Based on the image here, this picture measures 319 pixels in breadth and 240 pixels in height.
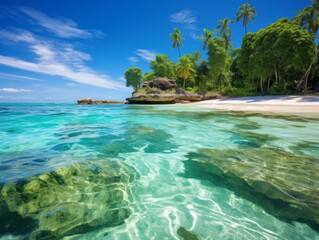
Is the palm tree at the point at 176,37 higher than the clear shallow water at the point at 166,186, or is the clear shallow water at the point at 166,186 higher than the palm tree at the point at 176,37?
the palm tree at the point at 176,37

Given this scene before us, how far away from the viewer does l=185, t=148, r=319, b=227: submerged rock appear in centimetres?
258

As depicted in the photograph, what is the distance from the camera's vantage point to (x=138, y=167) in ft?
13.4

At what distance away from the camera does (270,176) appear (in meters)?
3.40

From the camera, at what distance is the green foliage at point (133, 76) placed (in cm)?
6300

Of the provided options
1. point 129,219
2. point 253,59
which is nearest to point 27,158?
point 129,219

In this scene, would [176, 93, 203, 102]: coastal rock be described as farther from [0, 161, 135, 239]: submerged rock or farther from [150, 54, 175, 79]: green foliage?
[0, 161, 135, 239]: submerged rock

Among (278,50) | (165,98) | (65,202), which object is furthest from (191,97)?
(65,202)

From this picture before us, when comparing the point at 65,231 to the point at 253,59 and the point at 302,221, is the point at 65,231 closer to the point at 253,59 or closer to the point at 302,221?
the point at 302,221

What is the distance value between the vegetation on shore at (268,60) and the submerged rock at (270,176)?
24.4 metres

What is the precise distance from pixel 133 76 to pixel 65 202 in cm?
6343

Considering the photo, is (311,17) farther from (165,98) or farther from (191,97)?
(165,98)

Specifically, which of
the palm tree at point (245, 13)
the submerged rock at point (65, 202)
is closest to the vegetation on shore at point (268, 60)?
the palm tree at point (245, 13)

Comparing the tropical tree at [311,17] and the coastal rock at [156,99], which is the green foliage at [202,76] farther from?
the tropical tree at [311,17]

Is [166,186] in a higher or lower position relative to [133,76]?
lower
